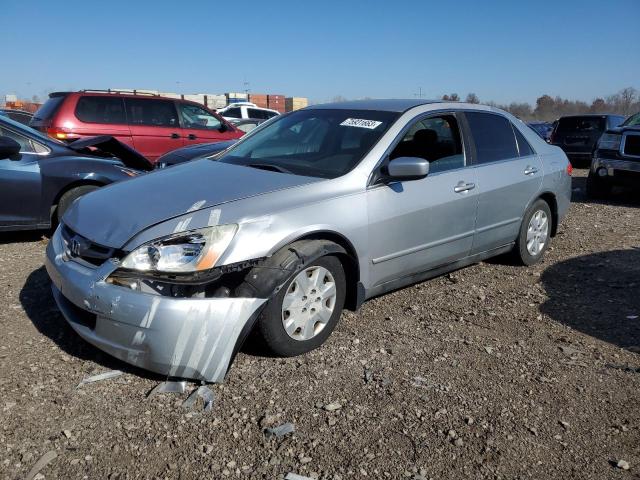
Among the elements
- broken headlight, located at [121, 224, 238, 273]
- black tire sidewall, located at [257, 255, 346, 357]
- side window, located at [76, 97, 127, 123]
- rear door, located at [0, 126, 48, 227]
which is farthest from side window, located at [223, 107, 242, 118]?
broken headlight, located at [121, 224, 238, 273]

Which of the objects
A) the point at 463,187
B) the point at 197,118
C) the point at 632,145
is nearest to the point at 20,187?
the point at 463,187

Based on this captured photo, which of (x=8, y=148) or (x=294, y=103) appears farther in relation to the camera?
(x=294, y=103)

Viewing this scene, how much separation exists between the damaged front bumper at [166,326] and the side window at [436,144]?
181 centimetres

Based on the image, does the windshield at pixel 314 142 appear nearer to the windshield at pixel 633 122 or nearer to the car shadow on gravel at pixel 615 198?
the car shadow on gravel at pixel 615 198

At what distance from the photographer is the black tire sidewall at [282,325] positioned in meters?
3.29

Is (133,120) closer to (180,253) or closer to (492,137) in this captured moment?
(492,137)

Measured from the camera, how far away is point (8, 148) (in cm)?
551

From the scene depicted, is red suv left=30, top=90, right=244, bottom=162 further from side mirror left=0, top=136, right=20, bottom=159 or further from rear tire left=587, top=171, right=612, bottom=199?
rear tire left=587, top=171, right=612, bottom=199

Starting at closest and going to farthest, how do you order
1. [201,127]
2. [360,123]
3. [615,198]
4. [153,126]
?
[360,123] → [153,126] → [615,198] → [201,127]

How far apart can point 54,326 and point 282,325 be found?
A: 1.63 m

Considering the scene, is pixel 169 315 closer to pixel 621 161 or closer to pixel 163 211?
pixel 163 211

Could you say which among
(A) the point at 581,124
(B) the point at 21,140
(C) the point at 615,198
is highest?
(A) the point at 581,124

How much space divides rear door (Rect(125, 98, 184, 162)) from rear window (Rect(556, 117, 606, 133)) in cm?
1040

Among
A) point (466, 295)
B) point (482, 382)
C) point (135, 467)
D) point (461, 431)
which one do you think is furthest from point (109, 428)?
point (466, 295)
